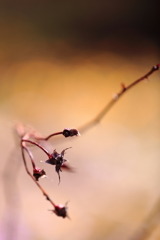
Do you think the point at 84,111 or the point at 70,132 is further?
the point at 84,111

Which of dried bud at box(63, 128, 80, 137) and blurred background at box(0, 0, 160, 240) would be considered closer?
dried bud at box(63, 128, 80, 137)

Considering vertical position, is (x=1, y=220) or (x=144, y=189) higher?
(x=1, y=220)

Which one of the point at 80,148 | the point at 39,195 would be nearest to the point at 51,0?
the point at 80,148

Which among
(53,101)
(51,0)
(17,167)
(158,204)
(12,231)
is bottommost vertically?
(158,204)

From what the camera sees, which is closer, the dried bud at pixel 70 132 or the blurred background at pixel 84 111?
the dried bud at pixel 70 132

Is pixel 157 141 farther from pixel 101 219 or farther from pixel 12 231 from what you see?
pixel 12 231

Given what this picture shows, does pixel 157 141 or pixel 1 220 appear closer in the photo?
pixel 1 220

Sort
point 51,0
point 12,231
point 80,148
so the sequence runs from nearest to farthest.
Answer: point 12,231 → point 80,148 → point 51,0

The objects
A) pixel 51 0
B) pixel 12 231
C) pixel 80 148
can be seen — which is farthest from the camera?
pixel 51 0
